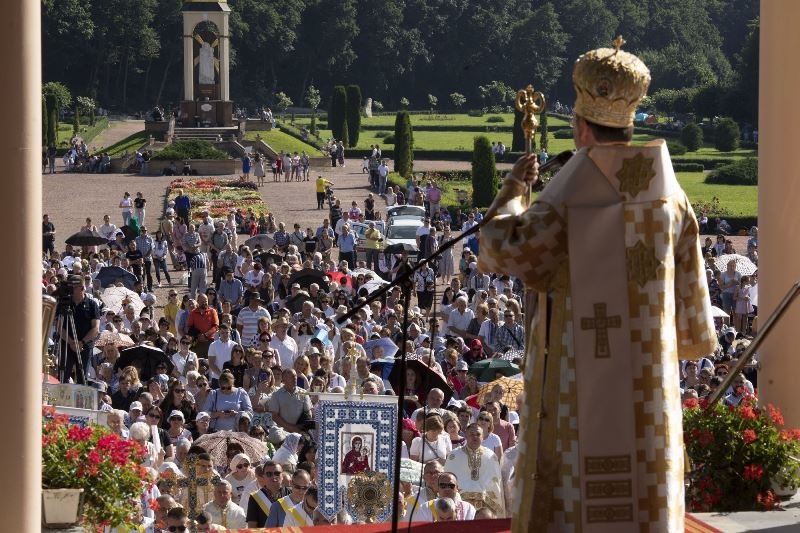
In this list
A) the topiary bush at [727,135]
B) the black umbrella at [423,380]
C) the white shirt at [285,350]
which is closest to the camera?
the black umbrella at [423,380]

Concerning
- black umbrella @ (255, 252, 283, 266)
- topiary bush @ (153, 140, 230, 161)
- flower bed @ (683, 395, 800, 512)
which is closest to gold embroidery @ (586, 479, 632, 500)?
flower bed @ (683, 395, 800, 512)

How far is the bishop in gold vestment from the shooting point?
205 inches

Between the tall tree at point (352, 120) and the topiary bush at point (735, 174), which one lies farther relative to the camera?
the tall tree at point (352, 120)

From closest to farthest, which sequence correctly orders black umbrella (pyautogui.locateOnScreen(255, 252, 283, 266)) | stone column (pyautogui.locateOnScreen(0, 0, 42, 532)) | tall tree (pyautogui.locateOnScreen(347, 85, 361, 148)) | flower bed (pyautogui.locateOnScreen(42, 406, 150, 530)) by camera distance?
stone column (pyautogui.locateOnScreen(0, 0, 42, 532)) → flower bed (pyautogui.locateOnScreen(42, 406, 150, 530)) → black umbrella (pyautogui.locateOnScreen(255, 252, 283, 266)) → tall tree (pyautogui.locateOnScreen(347, 85, 361, 148))

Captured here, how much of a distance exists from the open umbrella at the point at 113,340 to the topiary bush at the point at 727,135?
1995 inches

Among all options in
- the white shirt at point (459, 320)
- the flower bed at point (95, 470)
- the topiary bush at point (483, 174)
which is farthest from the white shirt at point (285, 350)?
the topiary bush at point (483, 174)

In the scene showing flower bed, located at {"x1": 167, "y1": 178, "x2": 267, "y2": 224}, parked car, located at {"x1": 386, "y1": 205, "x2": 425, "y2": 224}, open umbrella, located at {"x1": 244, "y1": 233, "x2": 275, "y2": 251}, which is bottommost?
open umbrella, located at {"x1": 244, "y1": 233, "x2": 275, "y2": 251}

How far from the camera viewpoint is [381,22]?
8938 centimetres

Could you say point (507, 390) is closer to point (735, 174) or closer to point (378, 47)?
point (735, 174)

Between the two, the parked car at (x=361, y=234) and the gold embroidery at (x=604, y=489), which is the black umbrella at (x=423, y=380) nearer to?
the gold embroidery at (x=604, y=489)

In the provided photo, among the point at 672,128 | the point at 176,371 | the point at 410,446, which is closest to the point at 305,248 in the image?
the point at 176,371

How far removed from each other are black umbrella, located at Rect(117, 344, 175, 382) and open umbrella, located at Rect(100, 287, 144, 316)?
378 cm

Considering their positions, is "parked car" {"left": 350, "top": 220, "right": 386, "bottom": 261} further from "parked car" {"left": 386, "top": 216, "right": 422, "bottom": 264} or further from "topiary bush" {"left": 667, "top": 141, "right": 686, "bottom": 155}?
"topiary bush" {"left": 667, "top": 141, "right": 686, "bottom": 155}

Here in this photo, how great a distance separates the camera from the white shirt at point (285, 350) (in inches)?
609
